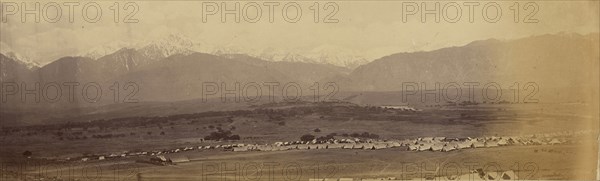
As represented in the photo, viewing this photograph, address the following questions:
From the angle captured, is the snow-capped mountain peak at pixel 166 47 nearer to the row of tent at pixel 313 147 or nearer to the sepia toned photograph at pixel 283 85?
the sepia toned photograph at pixel 283 85

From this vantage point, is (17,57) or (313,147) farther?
(313,147)

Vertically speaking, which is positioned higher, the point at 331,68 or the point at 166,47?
the point at 166,47

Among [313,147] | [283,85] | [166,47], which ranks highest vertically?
[166,47]

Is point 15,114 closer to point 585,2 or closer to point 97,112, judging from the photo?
point 97,112

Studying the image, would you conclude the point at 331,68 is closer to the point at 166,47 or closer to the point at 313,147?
the point at 313,147

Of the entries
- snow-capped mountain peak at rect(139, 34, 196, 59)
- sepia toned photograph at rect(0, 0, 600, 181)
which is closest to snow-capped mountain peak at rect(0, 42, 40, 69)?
sepia toned photograph at rect(0, 0, 600, 181)

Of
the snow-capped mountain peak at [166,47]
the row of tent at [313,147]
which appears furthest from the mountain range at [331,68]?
the row of tent at [313,147]

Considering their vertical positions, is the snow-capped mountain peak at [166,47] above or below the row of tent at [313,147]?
above

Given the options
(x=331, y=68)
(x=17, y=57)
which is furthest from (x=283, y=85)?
(x=17, y=57)

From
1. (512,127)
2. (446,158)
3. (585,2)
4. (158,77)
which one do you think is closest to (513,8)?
(585,2)
